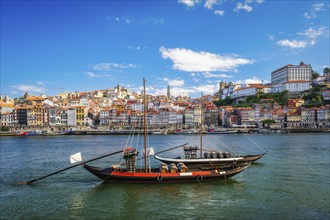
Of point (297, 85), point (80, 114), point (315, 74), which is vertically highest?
point (315, 74)

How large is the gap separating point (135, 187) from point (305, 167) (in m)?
14.7

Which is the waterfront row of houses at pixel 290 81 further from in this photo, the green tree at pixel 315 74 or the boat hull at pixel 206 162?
the boat hull at pixel 206 162

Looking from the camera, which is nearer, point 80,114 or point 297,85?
point 80,114

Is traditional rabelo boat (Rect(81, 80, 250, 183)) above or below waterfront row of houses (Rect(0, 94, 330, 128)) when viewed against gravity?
below

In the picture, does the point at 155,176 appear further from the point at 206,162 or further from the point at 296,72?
the point at 296,72

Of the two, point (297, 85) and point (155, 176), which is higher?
point (297, 85)

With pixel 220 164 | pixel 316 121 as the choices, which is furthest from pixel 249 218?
pixel 316 121

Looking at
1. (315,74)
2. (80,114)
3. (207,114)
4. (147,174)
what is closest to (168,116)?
(207,114)

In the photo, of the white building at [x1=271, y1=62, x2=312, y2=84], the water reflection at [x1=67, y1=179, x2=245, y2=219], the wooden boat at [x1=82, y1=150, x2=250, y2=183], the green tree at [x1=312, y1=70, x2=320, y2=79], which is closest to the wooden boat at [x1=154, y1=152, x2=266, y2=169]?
the wooden boat at [x1=82, y1=150, x2=250, y2=183]

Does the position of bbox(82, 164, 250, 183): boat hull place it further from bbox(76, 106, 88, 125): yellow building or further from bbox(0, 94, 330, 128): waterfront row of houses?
bbox(76, 106, 88, 125): yellow building

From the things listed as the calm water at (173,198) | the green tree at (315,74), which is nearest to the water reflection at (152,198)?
the calm water at (173,198)

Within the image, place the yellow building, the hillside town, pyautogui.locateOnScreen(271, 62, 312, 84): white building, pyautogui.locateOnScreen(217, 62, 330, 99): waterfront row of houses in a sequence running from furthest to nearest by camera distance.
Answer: pyautogui.locateOnScreen(271, 62, 312, 84): white building → pyautogui.locateOnScreen(217, 62, 330, 99): waterfront row of houses → the yellow building → the hillside town

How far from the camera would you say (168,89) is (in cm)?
18400

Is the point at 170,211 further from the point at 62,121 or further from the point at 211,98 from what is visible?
the point at 211,98
